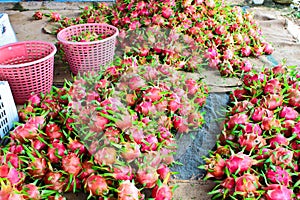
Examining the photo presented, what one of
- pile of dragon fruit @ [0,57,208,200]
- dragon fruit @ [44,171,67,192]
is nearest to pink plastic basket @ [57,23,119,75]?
pile of dragon fruit @ [0,57,208,200]

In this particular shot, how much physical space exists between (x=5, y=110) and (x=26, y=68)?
0.32 meters

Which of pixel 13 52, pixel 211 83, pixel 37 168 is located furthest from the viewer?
pixel 211 83

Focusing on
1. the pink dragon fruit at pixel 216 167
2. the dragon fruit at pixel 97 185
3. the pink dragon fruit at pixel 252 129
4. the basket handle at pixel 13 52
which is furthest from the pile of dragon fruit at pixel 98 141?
the basket handle at pixel 13 52

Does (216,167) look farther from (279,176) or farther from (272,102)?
(272,102)

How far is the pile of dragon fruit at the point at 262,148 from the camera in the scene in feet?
3.92

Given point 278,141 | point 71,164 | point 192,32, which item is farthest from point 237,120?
point 192,32

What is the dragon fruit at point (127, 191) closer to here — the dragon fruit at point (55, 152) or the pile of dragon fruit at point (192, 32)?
the dragon fruit at point (55, 152)

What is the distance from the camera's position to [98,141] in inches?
50.8

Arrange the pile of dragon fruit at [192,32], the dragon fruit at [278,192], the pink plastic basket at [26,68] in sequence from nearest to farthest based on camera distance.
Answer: the dragon fruit at [278,192] → the pink plastic basket at [26,68] → the pile of dragon fruit at [192,32]

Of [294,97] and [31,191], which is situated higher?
[294,97]

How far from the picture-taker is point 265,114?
1.47 m

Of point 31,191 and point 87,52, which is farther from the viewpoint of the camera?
point 87,52

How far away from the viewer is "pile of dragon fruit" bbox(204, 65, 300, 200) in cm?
119

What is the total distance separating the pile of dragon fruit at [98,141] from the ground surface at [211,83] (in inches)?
3.8
